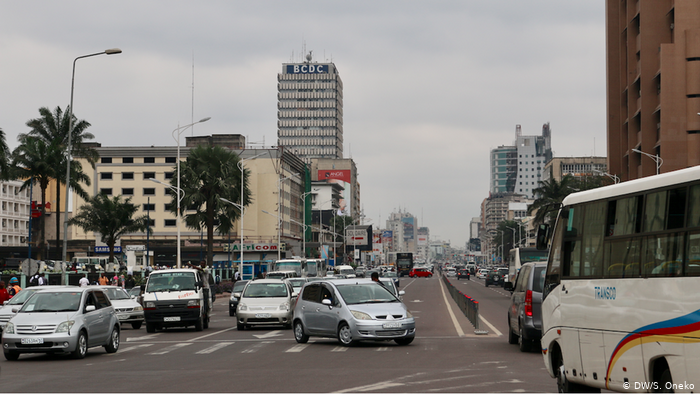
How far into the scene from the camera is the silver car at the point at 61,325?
17.8 m

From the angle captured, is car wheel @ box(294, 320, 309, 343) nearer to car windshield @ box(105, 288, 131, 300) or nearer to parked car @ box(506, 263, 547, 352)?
parked car @ box(506, 263, 547, 352)

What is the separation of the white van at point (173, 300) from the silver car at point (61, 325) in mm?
6909

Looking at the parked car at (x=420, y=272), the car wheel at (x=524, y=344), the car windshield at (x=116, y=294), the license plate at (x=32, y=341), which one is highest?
the car windshield at (x=116, y=294)

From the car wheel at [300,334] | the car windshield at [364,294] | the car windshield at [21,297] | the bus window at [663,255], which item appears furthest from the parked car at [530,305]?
the car windshield at [21,297]

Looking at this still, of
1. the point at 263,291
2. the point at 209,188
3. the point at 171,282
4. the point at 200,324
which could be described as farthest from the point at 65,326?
the point at 209,188

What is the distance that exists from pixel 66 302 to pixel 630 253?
13557 mm

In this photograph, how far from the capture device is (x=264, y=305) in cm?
2767

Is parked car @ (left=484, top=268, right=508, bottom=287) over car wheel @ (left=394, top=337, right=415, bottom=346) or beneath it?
beneath

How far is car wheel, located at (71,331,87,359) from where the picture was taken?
18.1m

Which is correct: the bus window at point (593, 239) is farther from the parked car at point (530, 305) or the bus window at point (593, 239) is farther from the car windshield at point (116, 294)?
the car windshield at point (116, 294)

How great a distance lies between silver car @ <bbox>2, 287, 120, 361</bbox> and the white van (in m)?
6.91

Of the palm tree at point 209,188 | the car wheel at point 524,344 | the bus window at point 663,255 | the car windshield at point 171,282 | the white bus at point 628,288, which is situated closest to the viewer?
the white bus at point 628,288

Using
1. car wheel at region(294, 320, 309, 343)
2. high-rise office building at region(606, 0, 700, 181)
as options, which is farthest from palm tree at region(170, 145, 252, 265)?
car wheel at region(294, 320, 309, 343)

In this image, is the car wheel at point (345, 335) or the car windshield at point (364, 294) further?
the car windshield at point (364, 294)
